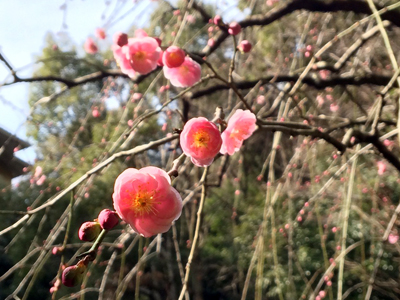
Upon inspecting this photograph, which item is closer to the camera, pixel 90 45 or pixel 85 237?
pixel 85 237

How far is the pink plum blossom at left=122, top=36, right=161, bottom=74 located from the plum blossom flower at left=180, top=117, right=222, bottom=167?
43cm

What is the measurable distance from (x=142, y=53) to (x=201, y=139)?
48 cm

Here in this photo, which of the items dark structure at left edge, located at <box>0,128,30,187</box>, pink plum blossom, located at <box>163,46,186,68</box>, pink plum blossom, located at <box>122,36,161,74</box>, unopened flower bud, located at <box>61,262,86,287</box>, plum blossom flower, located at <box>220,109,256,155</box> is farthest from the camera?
dark structure at left edge, located at <box>0,128,30,187</box>

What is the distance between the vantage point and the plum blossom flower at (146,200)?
18.3 inches

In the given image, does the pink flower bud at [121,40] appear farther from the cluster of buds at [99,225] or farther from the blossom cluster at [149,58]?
the cluster of buds at [99,225]

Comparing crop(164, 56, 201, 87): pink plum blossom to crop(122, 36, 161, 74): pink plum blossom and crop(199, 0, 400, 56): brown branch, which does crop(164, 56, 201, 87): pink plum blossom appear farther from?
crop(199, 0, 400, 56): brown branch

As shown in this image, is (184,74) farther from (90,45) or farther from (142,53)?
(90,45)

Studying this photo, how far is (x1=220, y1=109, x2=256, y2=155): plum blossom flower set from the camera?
0.70m

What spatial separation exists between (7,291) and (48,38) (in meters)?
3.59

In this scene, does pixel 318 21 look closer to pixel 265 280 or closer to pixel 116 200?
pixel 116 200

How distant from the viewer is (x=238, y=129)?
0.71m

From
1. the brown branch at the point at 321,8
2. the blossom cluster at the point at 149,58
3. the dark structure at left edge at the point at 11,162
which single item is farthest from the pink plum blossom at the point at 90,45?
the blossom cluster at the point at 149,58

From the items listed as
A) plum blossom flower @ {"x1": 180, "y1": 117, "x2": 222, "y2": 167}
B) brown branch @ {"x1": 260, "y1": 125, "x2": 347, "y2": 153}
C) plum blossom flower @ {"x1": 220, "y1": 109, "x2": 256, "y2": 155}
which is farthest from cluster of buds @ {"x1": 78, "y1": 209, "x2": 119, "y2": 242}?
brown branch @ {"x1": 260, "y1": 125, "x2": 347, "y2": 153}

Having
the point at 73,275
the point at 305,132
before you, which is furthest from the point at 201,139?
the point at 305,132
